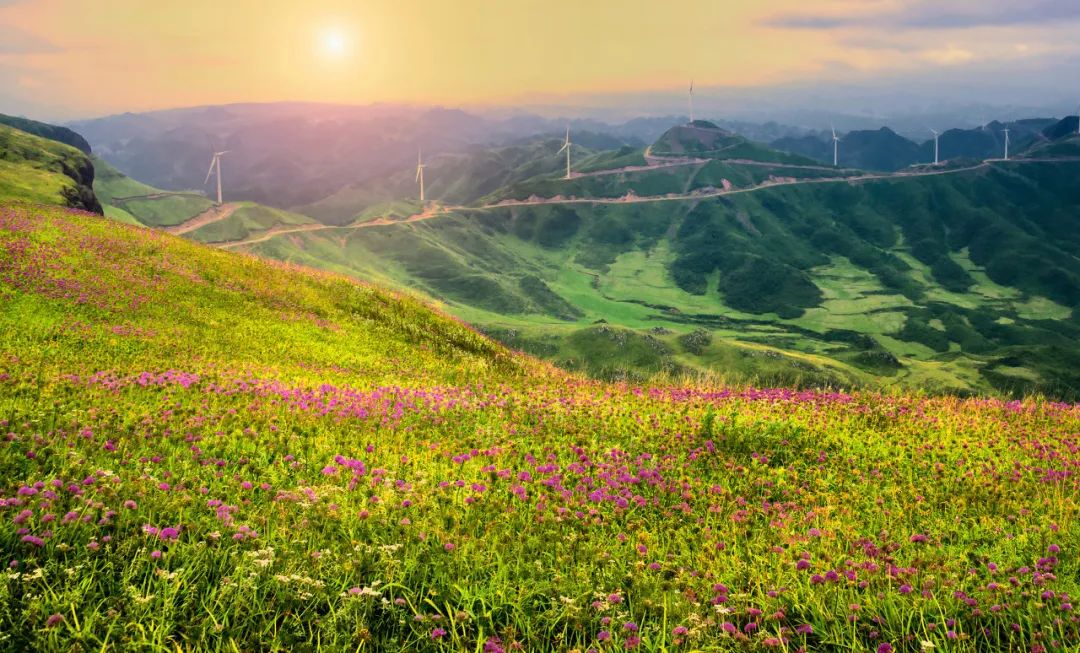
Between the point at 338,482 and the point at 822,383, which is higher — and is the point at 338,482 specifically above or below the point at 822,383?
above

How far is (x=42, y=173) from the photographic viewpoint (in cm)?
9750

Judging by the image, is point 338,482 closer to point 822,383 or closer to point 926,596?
point 926,596

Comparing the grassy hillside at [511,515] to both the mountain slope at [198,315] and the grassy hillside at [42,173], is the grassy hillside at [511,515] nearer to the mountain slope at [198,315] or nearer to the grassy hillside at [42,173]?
the mountain slope at [198,315]

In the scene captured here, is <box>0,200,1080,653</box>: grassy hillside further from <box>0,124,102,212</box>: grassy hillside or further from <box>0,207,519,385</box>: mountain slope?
<box>0,124,102,212</box>: grassy hillside

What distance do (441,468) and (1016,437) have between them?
1329 cm

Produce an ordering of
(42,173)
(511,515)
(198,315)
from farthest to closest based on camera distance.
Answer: (42,173) < (198,315) < (511,515)

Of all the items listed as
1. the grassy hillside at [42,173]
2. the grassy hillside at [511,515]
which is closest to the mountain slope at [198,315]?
the grassy hillside at [511,515]

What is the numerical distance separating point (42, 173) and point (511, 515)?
118 metres

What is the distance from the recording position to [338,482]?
11461mm

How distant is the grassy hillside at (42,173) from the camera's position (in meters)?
75.6

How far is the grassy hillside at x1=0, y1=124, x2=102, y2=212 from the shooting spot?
75562 mm

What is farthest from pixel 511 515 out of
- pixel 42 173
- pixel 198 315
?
pixel 42 173

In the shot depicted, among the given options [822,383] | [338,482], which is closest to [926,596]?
[338,482]

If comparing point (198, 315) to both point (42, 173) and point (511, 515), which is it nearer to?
point (511, 515)
